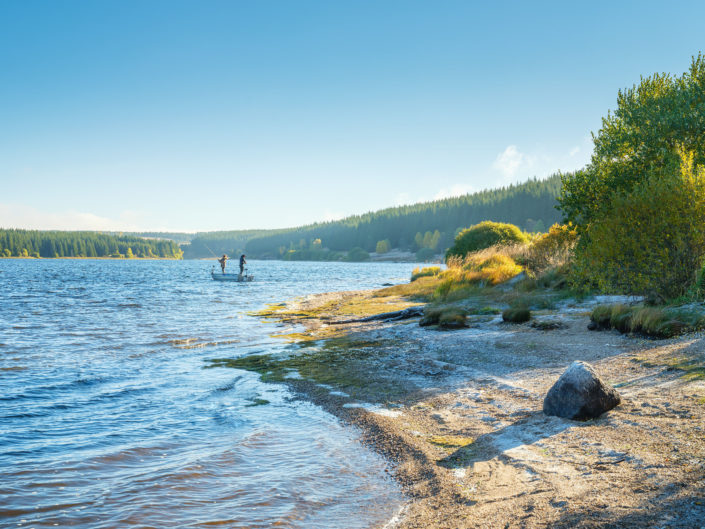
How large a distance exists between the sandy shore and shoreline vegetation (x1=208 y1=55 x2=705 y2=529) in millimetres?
25

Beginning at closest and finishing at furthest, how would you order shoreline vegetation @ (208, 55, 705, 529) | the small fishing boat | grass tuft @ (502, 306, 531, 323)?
shoreline vegetation @ (208, 55, 705, 529) < grass tuft @ (502, 306, 531, 323) < the small fishing boat

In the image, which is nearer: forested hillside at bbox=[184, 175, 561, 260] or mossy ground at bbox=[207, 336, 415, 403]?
mossy ground at bbox=[207, 336, 415, 403]

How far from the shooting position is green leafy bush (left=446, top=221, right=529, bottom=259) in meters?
34.5

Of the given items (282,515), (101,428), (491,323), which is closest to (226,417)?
(101,428)

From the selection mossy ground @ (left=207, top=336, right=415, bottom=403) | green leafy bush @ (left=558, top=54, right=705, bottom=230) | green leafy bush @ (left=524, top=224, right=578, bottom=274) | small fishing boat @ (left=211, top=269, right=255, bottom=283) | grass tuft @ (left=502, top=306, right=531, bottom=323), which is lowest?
mossy ground @ (left=207, top=336, right=415, bottom=403)

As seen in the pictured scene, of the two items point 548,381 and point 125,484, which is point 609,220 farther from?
point 125,484

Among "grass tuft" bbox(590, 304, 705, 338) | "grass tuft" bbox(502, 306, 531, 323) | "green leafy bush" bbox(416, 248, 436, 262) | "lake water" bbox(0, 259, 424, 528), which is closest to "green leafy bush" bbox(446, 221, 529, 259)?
"grass tuft" bbox(502, 306, 531, 323)

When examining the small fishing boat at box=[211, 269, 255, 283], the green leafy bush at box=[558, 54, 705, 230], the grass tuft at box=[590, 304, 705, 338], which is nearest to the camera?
the grass tuft at box=[590, 304, 705, 338]

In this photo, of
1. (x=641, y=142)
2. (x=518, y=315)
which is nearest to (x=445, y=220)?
(x=641, y=142)

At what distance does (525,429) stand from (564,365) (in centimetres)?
368

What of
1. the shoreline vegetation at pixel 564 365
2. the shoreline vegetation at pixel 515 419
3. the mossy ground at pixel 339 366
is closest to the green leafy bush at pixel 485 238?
the shoreline vegetation at pixel 564 365

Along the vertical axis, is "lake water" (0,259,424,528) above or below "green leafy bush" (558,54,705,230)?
below

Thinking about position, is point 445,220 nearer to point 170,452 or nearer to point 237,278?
point 237,278

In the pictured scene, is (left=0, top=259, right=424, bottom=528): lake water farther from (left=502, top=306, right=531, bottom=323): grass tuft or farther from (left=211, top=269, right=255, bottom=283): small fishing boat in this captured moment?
(left=211, top=269, right=255, bottom=283): small fishing boat
